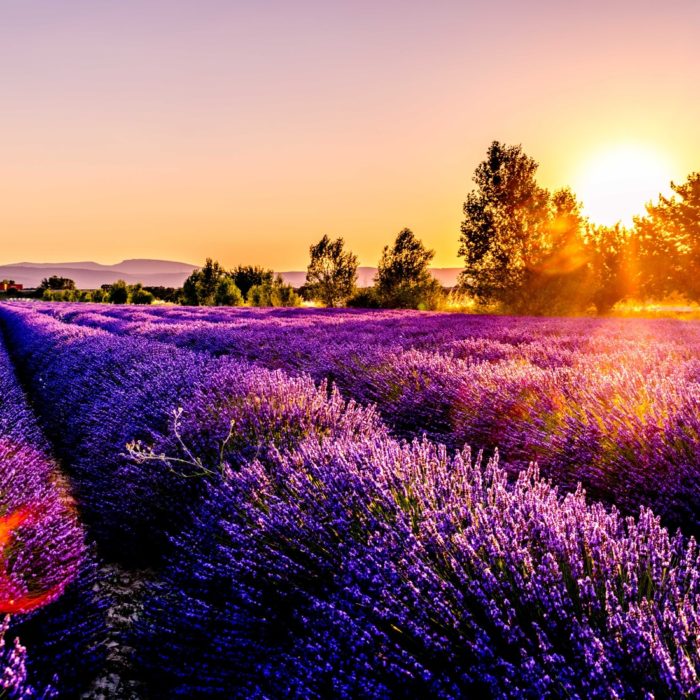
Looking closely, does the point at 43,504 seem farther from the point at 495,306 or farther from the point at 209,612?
the point at 495,306

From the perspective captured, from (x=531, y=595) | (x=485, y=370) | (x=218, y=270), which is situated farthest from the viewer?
(x=218, y=270)

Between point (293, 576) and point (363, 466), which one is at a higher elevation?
point (363, 466)

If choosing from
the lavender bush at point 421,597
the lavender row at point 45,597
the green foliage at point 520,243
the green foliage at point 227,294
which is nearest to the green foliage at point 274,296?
the green foliage at point 227,294

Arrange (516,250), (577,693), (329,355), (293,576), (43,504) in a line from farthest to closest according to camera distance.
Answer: (516,250), (329,355), (43,504), (293,576), (577,693)

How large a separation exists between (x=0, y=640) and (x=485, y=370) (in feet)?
9.25

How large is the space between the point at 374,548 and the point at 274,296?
36.7 meters

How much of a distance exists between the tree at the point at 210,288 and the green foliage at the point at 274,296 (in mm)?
1484

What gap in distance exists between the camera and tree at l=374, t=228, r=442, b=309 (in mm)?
31656

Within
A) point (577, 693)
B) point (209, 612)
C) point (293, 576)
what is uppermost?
point (577, 693)

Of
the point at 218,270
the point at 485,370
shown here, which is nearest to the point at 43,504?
the point at 485,370

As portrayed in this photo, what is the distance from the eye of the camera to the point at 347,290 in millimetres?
42906

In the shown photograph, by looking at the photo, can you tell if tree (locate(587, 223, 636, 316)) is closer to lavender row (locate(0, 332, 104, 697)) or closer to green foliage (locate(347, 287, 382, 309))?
green foliage (locate(347, 287, 382, 309))

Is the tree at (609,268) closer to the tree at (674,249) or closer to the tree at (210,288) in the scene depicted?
the tree at (674,249)

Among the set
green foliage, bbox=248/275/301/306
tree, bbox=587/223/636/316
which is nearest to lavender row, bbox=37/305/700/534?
tree, bbox=587/223/636/316
